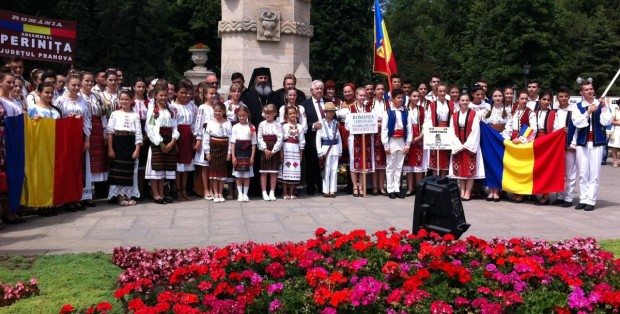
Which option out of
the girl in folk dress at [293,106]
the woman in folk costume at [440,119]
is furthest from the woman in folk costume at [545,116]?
the girl in folk dress at [293,106]

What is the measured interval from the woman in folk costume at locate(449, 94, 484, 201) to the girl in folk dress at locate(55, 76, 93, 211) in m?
5.82

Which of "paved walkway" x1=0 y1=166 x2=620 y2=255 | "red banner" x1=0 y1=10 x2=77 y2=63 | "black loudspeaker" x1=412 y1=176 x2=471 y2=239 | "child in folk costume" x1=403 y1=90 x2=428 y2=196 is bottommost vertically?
"paved walkway" x1=0 y1=166 x2=620 y2=255

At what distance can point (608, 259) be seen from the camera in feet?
18.0

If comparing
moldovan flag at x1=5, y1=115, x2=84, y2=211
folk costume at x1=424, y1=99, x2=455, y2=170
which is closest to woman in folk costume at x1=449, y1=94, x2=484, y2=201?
folk costume at x1=424, y1=99, x2=455, y2=170

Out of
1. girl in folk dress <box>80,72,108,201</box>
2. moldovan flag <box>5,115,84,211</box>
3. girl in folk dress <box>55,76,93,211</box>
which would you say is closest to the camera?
moldovan flag <box>5,115,84,211</box>

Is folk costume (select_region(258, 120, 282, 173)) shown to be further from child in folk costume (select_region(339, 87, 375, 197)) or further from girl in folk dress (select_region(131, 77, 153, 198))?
girl in folk dress (select_region(131, 77, 153, 198))

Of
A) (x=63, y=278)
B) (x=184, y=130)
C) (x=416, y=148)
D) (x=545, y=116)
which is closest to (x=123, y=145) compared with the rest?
(x=184, y=130)

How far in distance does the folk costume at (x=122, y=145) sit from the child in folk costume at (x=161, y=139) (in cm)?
21

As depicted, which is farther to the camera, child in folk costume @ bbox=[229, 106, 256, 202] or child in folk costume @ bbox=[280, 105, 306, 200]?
child in folk costume @ bbox=[280, 105, 306, 200]

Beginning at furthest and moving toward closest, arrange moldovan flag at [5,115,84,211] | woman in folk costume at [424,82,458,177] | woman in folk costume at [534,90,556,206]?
1. woman in folk costume at [424,82,458,177]
2. woman in folk costume at [534,90,556,206]
3. moldovan flag at [5,115,84,211]

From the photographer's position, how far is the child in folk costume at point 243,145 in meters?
9.70

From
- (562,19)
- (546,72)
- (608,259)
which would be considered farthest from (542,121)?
(562,19)

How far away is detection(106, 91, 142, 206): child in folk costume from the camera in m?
9.30

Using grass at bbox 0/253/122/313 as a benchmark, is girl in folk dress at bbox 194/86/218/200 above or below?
above
